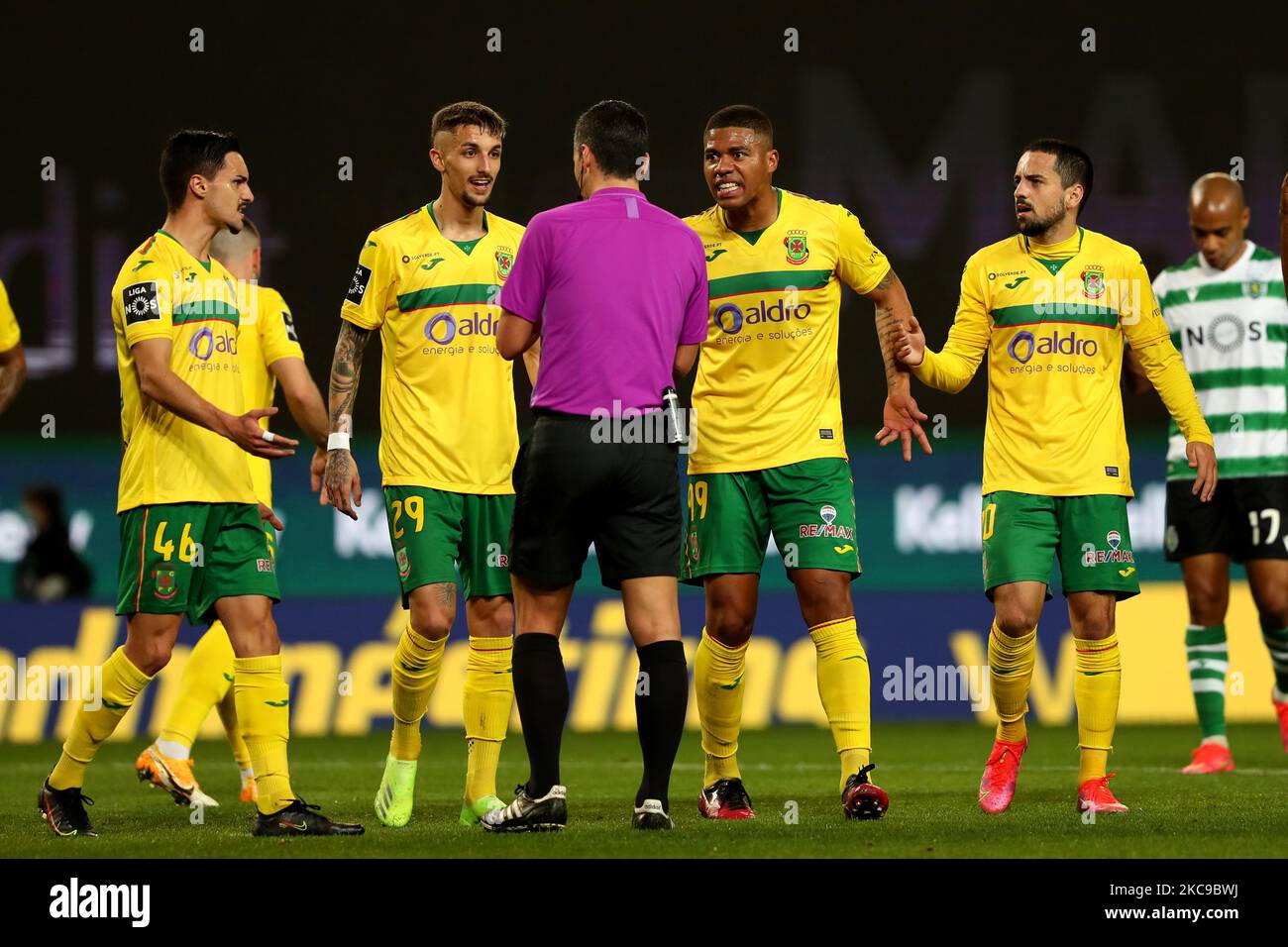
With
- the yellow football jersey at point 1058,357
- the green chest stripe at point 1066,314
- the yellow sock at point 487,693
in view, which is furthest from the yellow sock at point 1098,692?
the yellow sock at point 487,693

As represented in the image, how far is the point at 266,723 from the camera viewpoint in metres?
5.56

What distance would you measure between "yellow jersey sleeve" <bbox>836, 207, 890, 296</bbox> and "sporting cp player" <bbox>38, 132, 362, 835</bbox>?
6.35ft

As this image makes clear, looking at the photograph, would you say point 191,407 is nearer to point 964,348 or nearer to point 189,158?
point 189,158

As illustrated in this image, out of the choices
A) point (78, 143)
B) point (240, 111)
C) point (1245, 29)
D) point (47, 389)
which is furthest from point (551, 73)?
point (1245, 29)

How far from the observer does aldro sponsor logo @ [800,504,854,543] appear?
20.3 feet

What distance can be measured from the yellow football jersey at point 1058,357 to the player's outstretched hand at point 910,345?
13cm

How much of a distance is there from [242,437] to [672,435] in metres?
1.23

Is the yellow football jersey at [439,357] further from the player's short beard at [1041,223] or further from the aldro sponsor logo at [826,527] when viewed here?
the player's short beard at [1041,223]

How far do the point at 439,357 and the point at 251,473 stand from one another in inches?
30.6

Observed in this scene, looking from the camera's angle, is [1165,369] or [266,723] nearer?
[266,723]

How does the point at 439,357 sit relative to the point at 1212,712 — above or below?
above

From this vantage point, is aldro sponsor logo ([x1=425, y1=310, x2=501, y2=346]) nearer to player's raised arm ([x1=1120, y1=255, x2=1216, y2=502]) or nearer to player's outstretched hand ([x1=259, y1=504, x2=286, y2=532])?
player's outstretched hand ([x1=259, y1=504, x2=286, y2=532])

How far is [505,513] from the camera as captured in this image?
20.3 feet

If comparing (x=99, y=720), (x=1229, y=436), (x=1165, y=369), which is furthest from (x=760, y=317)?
(x=1229, y=436)
